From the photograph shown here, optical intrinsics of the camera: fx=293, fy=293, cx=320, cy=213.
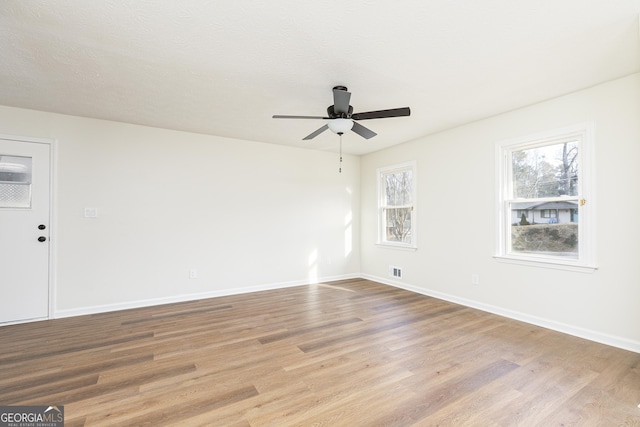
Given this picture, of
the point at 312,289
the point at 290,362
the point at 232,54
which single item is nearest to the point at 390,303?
the point at 312,289

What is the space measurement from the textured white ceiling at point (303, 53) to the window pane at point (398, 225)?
2034mm

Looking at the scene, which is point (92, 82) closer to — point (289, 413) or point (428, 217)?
point (289, 413)

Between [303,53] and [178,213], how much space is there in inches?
121

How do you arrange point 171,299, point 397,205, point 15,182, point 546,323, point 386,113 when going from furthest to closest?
1. point 397,205
2. point 171,299
3. point 15,182
4. point 546,323
5. point 386,113

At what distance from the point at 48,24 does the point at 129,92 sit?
1059 mm

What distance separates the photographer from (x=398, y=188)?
533 cm

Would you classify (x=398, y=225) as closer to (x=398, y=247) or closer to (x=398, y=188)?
(x=398, y=247)

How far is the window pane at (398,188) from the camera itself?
5.13 metres

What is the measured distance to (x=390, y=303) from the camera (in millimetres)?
4168

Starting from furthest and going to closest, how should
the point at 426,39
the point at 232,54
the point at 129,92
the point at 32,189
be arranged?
the point at 32,189
the point at 129,92
the point at 232,54
the point at 426,39

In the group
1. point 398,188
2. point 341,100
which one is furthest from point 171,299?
point 398,188

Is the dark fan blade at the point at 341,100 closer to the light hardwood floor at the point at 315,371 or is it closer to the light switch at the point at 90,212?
the light hardwood floor at the point at 315,371

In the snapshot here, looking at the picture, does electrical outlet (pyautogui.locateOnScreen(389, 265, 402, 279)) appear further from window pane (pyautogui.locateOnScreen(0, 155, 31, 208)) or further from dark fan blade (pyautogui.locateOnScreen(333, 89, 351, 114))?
window pane (pyautogui.locateOnScreen(0, 155, 31, 208))

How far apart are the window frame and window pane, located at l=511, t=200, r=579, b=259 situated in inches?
58.3
